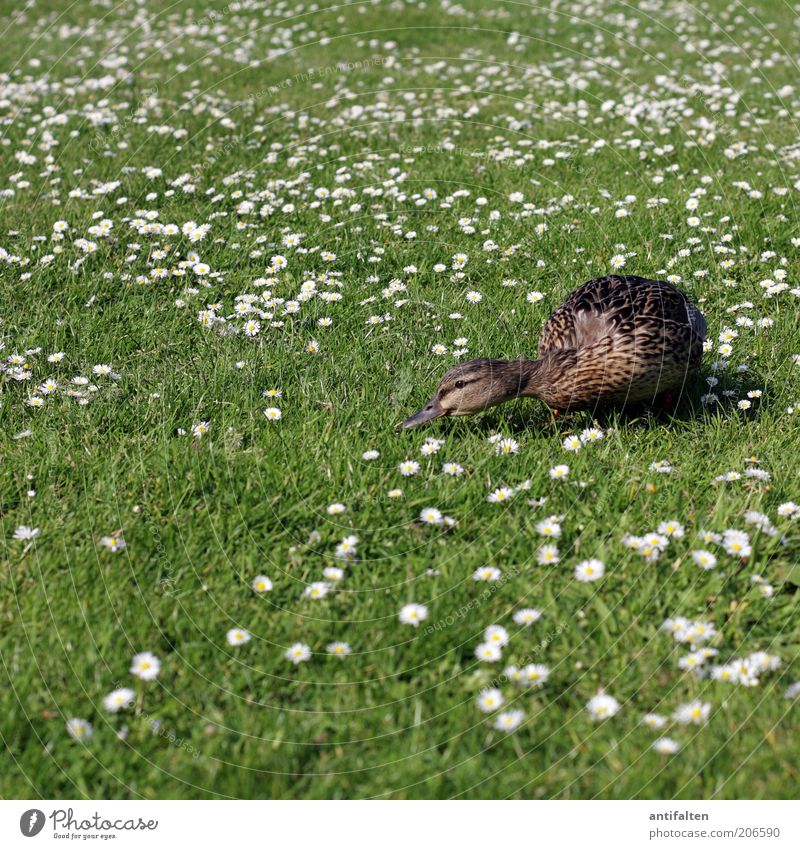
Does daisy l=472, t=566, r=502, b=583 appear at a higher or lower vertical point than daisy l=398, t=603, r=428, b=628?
higher

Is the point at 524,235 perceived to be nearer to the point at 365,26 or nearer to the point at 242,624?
the point at 242,624

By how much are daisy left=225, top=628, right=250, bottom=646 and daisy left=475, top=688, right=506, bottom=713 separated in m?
0.98

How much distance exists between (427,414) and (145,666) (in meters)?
2.00

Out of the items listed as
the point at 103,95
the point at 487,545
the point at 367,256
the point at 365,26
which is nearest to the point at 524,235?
the point at 367,256

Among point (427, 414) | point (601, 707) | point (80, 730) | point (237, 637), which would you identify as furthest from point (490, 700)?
point (427, 414)

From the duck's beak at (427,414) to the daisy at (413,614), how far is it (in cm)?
128

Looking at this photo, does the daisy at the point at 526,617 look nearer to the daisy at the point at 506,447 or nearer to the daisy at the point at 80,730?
the daisy at the point at 506,447


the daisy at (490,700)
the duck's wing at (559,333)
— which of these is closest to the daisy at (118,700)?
the daisy at (490,700)

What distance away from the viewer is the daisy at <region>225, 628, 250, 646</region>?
12.1 ft

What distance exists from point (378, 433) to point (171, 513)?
3.96ft

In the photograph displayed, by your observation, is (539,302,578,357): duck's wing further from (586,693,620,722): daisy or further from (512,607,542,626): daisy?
(586,693,620,722): daisy

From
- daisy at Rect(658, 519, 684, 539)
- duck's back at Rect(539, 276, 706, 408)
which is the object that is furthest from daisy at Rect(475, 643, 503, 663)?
duck's back at Rect(539, 276, 706, 408)

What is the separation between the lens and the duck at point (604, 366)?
4879mm

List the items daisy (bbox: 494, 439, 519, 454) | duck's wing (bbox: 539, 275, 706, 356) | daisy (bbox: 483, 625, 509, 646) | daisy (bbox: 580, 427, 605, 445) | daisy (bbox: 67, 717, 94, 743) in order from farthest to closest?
duck's wing (bbox: 539, 275, 706, 356), daisy (bbox: 580, 427, 605, 445), daisy (bbox: 494, 439, 519, 454), daisy (bbox: 483, 625, 509, 646), daisy (bbox: 67, 717, 94, 743)
